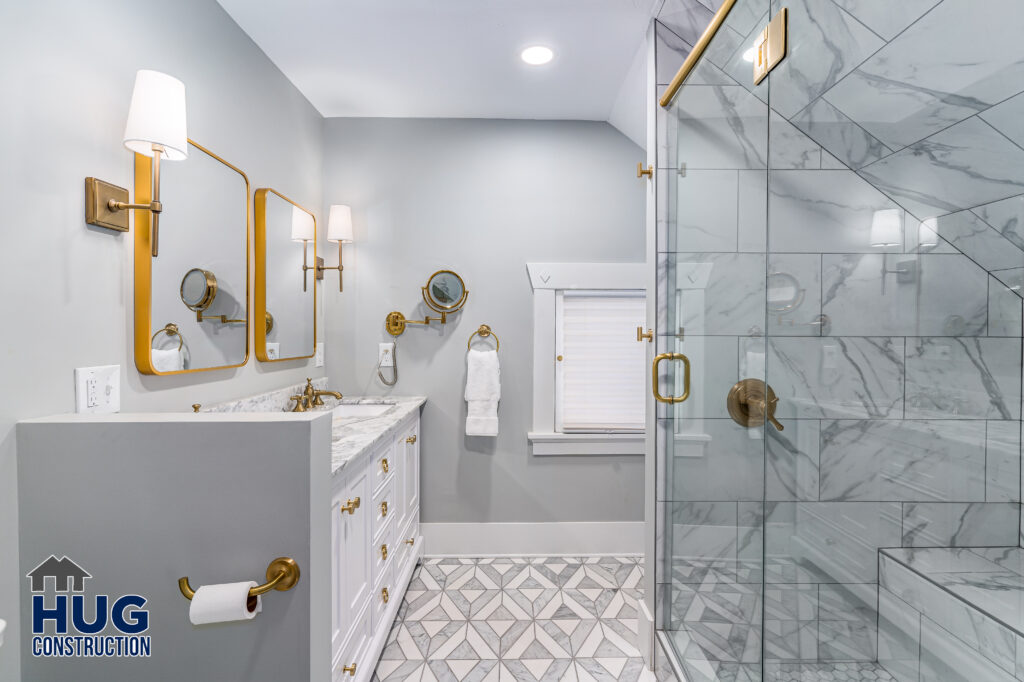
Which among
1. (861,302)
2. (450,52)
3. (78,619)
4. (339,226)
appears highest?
(450,52)

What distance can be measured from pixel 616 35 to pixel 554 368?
1583 mm

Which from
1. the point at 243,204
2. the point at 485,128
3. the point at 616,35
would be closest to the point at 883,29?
the point at 616,35

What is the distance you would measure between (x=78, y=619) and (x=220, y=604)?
1.10 feet

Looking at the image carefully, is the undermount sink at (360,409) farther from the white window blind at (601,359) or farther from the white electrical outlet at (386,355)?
the white window blind at (601,359)

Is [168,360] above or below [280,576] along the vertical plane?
above

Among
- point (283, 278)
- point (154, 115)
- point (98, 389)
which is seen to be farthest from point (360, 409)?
point (154, 115)

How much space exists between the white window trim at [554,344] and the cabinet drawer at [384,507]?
877 mm

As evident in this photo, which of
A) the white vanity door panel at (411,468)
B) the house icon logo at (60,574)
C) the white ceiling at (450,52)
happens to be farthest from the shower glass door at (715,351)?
the house icon logo at (60,574)

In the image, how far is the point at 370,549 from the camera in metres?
1.81

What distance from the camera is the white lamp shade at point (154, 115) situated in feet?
4.09

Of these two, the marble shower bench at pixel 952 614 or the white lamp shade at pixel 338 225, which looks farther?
the white lamp shade at pixel 338 225

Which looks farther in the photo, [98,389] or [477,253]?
[477,253]

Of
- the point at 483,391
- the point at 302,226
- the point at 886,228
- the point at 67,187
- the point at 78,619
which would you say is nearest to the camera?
the point at 886,228

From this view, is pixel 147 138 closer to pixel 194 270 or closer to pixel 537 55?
pixel 194 270
